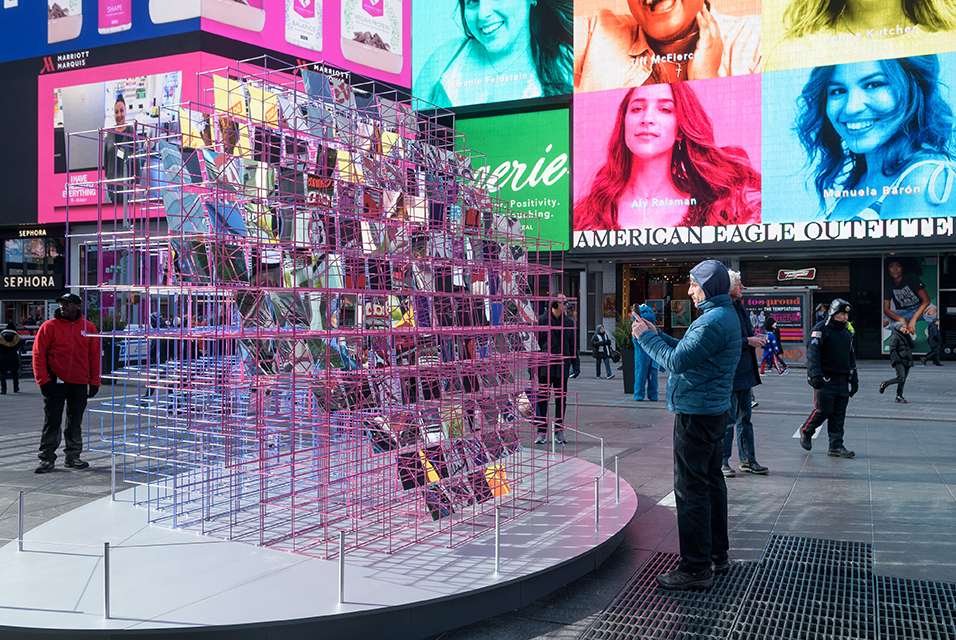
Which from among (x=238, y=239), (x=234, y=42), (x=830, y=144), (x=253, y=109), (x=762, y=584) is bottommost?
(x=762, y=584)

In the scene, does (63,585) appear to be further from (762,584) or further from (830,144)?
(830,144)

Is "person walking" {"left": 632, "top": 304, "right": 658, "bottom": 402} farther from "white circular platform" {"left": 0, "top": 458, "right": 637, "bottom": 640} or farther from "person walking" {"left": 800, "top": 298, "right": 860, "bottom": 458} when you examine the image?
"white circular platform" {"left": 0, "top": 458, "right": 637, "bottom": 640}

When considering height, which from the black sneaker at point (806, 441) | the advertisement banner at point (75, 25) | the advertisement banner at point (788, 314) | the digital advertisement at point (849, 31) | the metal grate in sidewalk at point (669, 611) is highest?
the advertisement banner at point (75, 25)

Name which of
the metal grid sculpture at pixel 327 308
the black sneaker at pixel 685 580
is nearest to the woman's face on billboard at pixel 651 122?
the metal grid sculpture at pixel 327 308

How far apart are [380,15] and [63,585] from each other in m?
33.0

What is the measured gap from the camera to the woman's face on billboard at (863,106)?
25672mm

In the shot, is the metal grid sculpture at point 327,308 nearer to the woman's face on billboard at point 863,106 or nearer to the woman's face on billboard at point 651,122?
the woman's face on billboard at point 651,122

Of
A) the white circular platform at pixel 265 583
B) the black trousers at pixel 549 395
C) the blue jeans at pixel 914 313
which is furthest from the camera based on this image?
the blue jeans at pixel 914 313

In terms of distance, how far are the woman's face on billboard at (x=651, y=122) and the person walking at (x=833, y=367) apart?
21.5 m

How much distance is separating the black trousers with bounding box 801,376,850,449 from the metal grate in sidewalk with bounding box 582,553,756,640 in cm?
421

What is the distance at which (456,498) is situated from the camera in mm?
5211

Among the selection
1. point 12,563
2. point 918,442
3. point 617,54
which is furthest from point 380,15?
point 12,563

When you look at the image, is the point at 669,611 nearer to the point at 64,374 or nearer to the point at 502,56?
the point at 64,374

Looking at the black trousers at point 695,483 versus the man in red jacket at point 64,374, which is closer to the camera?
the black trousers at point 695,483
